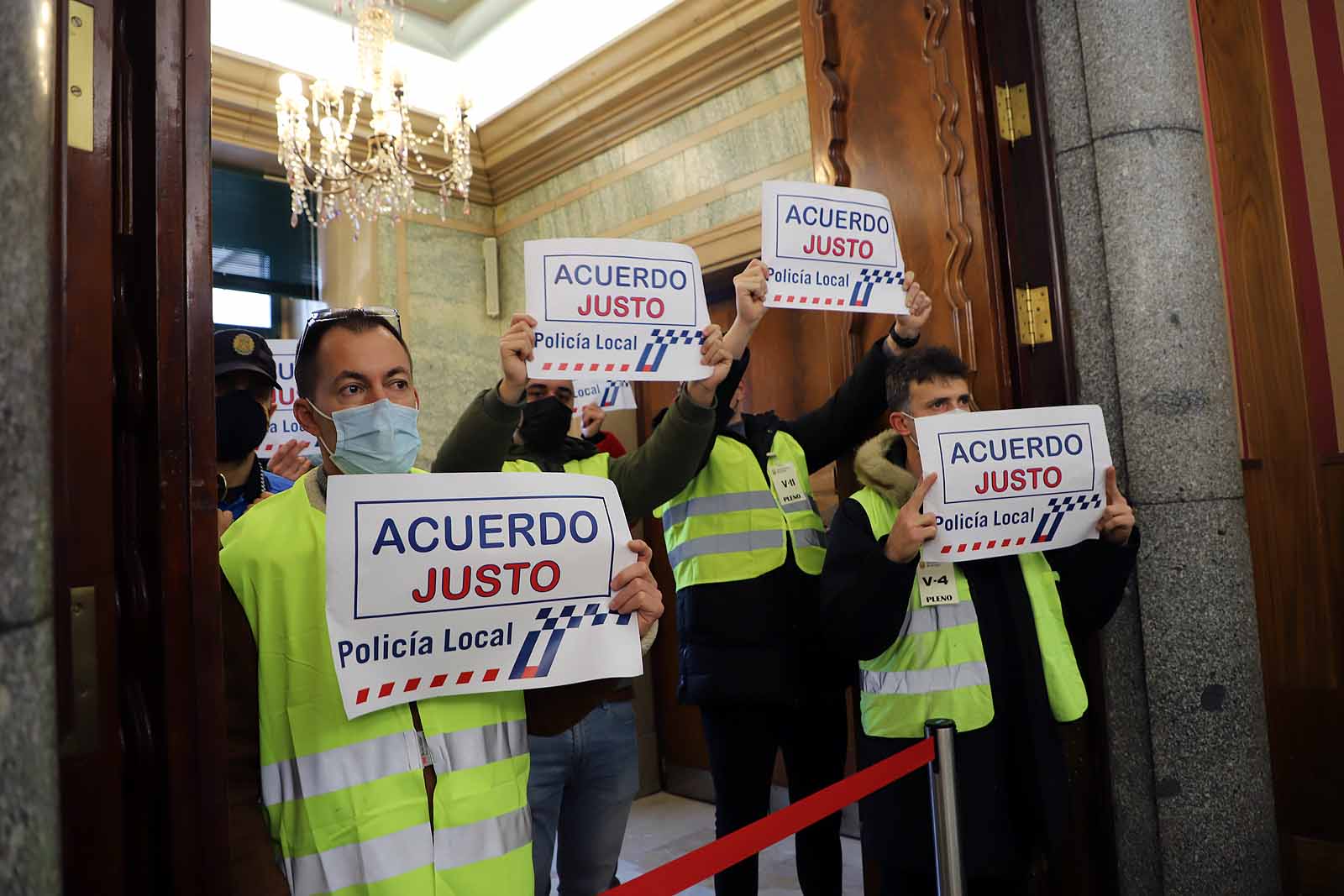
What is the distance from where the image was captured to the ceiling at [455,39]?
493cm

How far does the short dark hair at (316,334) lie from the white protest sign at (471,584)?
0.33 meters

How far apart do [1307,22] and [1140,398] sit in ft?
4.56

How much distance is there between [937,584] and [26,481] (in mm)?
1626

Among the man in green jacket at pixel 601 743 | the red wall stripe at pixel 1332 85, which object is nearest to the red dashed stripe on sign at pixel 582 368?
the man in green jacket at pixel 601 743

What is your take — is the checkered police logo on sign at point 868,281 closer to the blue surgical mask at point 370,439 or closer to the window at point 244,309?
the blue surgical mask at point 370,439

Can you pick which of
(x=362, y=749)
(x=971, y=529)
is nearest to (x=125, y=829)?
(x=362, y=749)

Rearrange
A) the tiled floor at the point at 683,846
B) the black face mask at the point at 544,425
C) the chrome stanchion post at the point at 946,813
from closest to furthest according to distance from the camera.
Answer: the chrome stanchion post at the point at 946,813, the black face mask at the point at 544,425, the tiled floor at the point at 683,846

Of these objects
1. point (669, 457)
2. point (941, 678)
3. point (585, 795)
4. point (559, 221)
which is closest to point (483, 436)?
point (669, 457)

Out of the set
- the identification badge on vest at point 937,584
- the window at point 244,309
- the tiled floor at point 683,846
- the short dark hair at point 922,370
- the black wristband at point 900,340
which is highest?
the window at point 244,309

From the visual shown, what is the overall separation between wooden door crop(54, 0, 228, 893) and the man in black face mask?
1051 millimetres

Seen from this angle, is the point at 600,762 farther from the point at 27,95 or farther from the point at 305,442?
the point at 27,95

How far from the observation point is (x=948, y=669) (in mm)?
1826

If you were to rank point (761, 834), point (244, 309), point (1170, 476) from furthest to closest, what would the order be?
point (244, 309), point (1170, 476), point (761, 834)

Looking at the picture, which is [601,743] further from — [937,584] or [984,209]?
[984,209]
